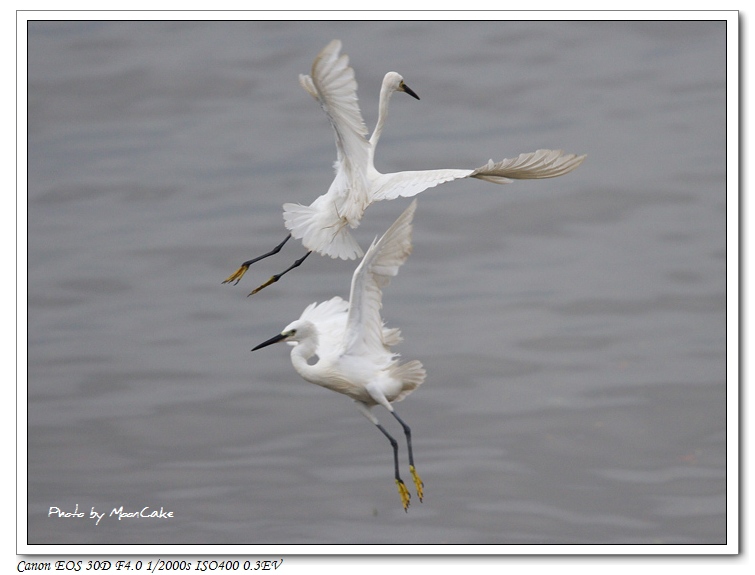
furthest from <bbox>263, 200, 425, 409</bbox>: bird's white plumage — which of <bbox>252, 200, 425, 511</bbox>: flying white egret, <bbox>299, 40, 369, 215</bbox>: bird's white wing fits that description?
<bbox>299, 40, 369, 215</bbox>: bird's white wing

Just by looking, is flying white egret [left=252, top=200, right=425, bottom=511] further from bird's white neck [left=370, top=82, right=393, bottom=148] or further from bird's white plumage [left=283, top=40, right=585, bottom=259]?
bird's white neck [left=370, top=82, right=393, bottom=148]

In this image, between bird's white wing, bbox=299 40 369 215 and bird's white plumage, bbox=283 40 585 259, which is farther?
bird's white wing, bbox=299 40 369 215

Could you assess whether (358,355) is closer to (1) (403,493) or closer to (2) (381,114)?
(1) (403,493)

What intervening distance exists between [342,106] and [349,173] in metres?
0.40

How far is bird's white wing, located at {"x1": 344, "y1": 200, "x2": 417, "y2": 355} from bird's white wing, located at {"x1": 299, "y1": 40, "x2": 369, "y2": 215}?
0.41 m

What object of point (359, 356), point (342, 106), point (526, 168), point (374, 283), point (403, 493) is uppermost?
point (342, 106)

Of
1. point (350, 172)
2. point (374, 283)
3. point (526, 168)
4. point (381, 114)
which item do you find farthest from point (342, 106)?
point (526, 168)

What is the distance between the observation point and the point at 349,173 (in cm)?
557

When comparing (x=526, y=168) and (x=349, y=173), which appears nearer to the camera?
(x=526, y=168)

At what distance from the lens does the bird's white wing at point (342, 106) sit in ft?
16.5

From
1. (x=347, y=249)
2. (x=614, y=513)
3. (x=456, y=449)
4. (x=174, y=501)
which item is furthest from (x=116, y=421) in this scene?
(x=347, y=249)

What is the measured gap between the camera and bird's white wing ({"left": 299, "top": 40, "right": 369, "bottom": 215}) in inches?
198

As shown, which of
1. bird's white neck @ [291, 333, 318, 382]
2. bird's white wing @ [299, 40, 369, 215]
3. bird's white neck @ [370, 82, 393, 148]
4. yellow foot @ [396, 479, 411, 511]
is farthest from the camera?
bird's white neck @ [370, 82, 393, 148]

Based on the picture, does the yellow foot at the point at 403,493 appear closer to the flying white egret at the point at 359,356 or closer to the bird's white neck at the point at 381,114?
the flying white egret at the point at 359,356
